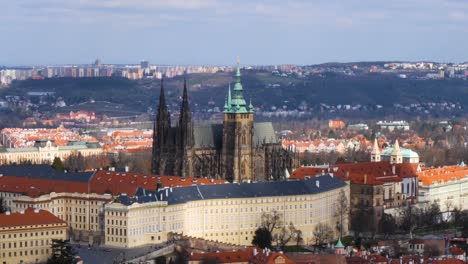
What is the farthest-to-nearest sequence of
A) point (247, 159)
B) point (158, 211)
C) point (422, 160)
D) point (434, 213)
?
1. point (422, 160)
2. point (247, 159)
3. point (434, 213)
4. point (158, 211)

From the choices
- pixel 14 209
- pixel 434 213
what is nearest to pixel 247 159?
pixel 434 213

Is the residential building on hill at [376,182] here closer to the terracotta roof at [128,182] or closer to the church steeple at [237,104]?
the church steeple at [237,104]

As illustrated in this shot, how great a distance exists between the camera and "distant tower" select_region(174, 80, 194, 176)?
106 metres

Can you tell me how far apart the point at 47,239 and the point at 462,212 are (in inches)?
1374

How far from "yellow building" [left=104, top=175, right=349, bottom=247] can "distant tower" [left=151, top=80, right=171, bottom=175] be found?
13157 millimetres

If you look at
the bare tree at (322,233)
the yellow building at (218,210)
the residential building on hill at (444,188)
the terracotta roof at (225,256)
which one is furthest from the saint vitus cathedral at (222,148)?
the terracotta roof at (225,256)

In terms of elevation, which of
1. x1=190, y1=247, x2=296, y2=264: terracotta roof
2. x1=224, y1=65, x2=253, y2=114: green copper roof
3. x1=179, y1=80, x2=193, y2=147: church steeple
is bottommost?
x1=190, y1=247, x2=296, y2=264: terracotta roof

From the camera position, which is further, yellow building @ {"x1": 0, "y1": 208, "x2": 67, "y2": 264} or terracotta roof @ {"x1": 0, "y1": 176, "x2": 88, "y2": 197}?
terracotta roof @ {"x1": 0, "y1": 176, "x2": 88, "y2": 197}

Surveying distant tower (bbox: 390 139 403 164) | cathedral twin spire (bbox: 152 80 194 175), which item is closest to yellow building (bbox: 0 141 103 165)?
distant tower (bbox: 390 139 403 164)

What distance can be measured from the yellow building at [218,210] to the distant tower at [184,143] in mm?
11359

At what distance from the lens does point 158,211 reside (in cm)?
8738

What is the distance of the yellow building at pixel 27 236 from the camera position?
80500 mm

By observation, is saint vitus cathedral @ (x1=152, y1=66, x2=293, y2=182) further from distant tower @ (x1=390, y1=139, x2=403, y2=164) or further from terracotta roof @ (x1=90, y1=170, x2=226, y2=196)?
distant tower @ (x1=390, y1=139, x2=403, y2=164)

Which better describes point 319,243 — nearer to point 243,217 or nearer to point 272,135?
point 243,217
